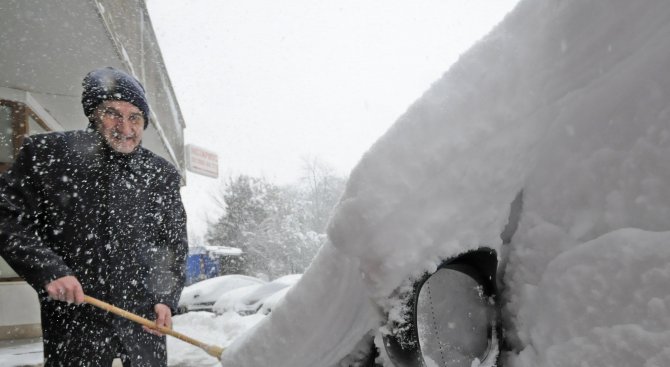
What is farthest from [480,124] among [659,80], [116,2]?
[116,2]

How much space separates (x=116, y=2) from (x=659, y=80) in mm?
5524

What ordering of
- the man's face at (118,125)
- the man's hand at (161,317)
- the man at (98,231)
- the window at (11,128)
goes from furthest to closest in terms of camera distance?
the window at (11,128) → the man's face at (118,125) → the man's hand at (161,317) → the man at (98,231)

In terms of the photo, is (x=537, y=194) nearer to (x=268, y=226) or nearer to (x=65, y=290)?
(x=65, y=290)

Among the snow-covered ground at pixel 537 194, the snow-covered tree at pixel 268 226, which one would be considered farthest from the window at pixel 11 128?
the snow-covered tree at pixel 268 226

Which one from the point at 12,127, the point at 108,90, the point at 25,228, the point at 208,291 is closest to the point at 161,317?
the point at 25,228

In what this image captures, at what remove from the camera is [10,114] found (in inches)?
209

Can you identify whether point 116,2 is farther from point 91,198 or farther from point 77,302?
point 77,302

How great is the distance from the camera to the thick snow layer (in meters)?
0.58

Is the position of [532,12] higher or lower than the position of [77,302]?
higher

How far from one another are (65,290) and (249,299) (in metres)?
7.30

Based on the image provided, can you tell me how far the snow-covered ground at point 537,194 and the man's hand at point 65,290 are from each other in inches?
39.6

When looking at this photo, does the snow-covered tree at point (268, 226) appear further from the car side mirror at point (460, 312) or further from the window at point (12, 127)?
the car side mirror at point (460, 312)

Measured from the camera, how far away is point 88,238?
5.43 ft

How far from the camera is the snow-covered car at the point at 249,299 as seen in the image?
26.6ft
